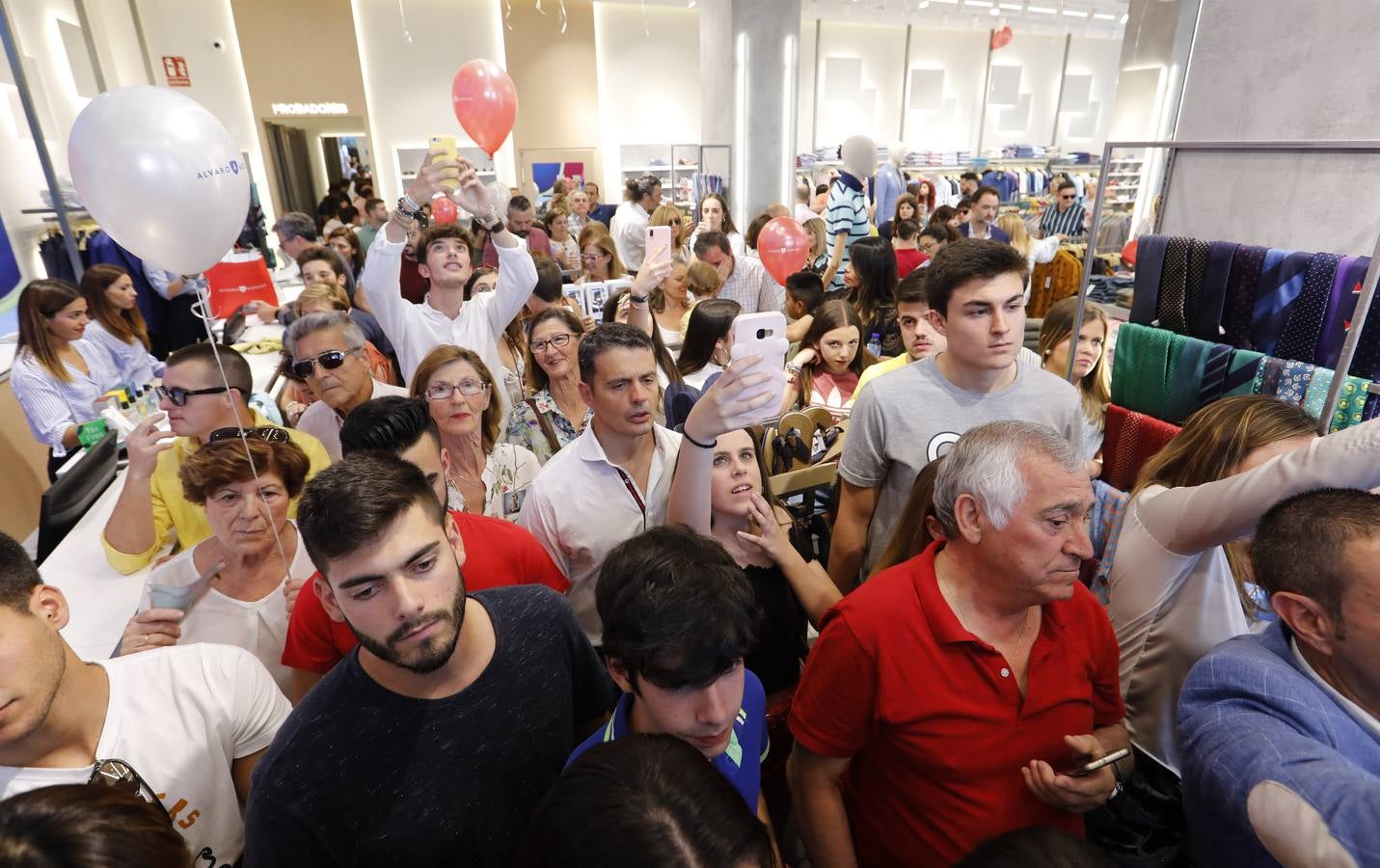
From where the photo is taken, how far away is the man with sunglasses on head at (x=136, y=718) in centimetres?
122

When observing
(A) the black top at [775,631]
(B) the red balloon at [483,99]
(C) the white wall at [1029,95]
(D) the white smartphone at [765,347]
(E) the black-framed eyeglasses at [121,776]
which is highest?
(C) the white wall at [1029,95]

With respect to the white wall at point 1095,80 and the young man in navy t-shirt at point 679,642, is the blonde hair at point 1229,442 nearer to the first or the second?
the young man in navy t-shirt at point 679,642

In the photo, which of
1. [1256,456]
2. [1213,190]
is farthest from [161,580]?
[1213,190]

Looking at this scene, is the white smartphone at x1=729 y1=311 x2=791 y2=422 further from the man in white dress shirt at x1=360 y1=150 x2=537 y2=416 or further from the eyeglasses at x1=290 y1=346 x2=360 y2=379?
the man in white dress shirt at x1=360 y1=150 x2=537 y2=416

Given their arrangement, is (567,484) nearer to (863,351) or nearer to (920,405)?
(920,405)

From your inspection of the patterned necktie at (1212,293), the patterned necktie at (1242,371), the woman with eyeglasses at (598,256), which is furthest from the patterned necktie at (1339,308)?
the woman with eyeglasses at (598,256)

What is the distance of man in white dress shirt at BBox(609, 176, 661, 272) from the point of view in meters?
7.74

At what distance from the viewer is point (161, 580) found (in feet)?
6.34

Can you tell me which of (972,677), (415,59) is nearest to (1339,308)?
(972,677)

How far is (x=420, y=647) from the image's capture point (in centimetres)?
122

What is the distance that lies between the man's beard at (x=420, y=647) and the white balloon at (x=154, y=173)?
5.52 feet

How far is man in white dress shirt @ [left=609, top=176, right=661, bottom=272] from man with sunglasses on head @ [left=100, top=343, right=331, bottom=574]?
215 inches

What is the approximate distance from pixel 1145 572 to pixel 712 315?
2.20 meters

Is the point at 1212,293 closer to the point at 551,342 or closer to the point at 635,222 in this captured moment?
the point at 551,342
